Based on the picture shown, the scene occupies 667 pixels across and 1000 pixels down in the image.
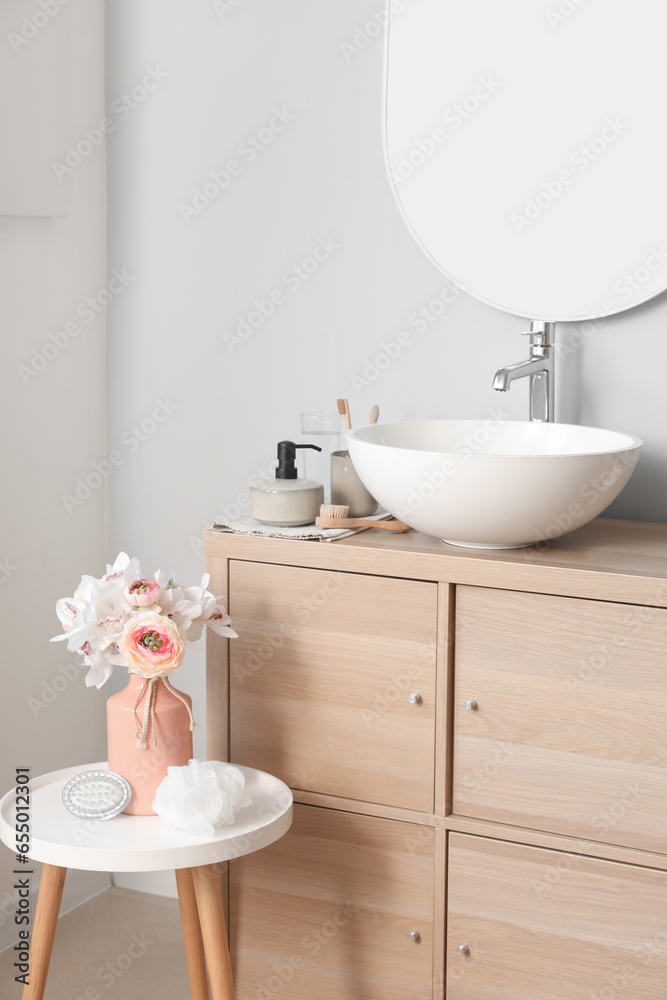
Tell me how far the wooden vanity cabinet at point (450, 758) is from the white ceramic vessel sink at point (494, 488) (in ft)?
0.16

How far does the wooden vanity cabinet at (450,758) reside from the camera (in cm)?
140

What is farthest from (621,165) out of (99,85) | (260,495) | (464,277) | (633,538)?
(99,85)

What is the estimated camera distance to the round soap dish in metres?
1.45

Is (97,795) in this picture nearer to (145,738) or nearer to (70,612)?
(145,738)

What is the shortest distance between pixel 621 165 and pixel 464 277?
1.03 ft

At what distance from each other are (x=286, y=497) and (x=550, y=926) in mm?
733

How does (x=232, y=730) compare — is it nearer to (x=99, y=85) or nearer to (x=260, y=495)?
(x=260, y=495)

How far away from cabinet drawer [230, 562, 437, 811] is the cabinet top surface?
0.02 m

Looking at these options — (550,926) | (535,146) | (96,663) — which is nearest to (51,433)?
(96,663)

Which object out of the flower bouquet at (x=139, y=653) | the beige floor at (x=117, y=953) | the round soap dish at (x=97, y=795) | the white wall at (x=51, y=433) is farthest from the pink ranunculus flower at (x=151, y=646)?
the beige floor at (x=117, y=953)

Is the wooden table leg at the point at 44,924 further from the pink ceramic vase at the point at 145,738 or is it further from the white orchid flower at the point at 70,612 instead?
the white orchid flower at the point at 70,612

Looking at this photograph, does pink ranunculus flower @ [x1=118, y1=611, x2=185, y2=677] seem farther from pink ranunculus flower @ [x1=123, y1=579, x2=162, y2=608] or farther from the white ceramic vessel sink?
the white ceramic vessel sink

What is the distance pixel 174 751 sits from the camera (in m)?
1.51

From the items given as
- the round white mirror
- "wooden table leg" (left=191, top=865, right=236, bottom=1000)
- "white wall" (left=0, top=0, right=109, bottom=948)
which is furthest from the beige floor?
the round white mirror
